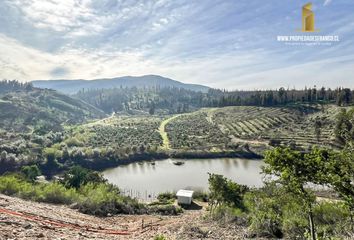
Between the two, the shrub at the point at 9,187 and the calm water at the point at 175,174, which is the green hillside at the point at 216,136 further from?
the shrub at the point at 9,187

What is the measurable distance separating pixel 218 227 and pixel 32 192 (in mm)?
14431

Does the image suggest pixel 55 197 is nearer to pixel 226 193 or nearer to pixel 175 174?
pixel 226 193

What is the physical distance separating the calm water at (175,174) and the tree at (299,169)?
45.0m

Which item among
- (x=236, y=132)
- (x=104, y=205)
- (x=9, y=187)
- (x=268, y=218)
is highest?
(x=9, y=187)

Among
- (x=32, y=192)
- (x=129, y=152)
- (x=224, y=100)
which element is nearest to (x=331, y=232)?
(x=32, y=192)

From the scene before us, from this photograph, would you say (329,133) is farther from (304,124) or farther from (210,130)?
(210,130)

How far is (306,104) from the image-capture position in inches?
5005

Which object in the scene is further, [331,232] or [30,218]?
[331,232]

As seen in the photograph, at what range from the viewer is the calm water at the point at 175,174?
6116 cm

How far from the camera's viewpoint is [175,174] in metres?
70.9

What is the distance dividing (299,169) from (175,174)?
5960 centimetres

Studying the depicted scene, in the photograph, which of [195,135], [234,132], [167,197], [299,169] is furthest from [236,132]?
[299,169]

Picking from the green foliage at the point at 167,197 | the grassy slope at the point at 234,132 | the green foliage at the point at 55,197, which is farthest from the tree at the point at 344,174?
the grassy slope at the point at 234,132

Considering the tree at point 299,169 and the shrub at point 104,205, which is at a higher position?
the tree at point 299,169
